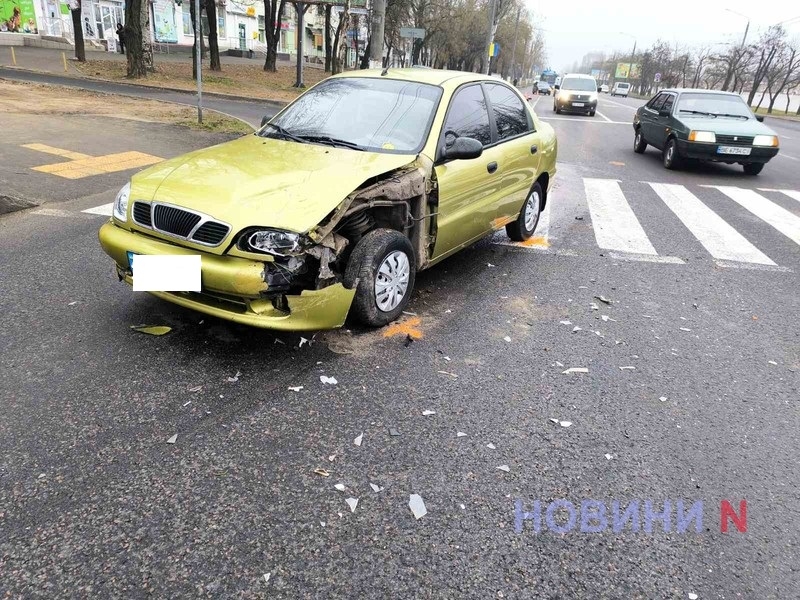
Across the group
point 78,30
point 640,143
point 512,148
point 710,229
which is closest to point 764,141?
point 640,143

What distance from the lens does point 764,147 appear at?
1116 centimetres

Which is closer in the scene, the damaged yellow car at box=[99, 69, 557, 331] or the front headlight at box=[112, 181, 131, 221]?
the damaged yellow car at box=[99, 69, 557, 331]

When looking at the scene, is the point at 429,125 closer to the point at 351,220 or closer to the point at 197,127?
the point at 351,220

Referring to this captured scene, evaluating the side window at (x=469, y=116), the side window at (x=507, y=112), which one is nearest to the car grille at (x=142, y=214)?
the side window at (x=469, y=116)

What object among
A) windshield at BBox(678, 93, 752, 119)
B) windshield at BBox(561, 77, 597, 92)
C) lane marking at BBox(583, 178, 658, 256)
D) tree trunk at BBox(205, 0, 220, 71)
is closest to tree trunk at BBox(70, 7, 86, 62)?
tree trunk at BBox(205, 0, 220, 71)

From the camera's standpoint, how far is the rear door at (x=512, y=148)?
5531 millimetres

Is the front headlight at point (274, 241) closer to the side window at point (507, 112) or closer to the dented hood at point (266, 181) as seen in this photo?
the dented hood at point (266, 181)

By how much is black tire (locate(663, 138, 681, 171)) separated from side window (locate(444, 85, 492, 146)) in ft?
27.0

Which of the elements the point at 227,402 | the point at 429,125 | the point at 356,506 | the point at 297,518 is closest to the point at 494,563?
the point at 356,506

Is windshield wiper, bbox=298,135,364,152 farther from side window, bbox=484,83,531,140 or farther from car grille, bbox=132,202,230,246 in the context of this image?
side window, bbox=484,83,531,140

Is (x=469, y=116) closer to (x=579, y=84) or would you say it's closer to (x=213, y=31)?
(x=579, y=84)

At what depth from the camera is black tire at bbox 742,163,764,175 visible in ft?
39.5

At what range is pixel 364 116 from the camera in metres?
4.82

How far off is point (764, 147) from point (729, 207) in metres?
3.05
